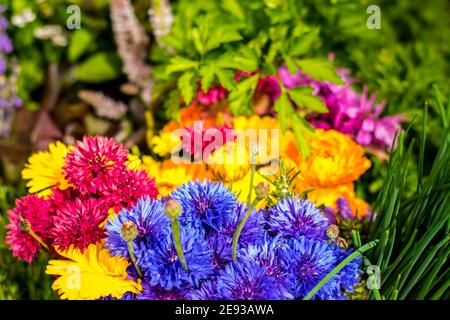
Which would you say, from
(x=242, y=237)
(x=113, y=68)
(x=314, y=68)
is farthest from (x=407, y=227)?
(x=113, y=68)

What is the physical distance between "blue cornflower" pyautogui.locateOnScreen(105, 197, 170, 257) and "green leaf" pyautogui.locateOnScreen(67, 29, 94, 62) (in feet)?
3.43

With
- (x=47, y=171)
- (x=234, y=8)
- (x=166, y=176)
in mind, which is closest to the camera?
(x=47, y=171)

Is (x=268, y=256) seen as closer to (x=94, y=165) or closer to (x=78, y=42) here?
(x=94, y=165)

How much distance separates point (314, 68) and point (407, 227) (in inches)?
18.5

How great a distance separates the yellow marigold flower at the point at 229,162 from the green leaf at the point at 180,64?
251mm

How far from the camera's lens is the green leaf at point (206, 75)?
1377mm

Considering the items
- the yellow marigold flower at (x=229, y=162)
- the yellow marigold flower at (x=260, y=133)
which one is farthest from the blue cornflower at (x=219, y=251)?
the yellow marigold flower at (x=260, y=133)

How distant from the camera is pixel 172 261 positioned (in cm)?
94

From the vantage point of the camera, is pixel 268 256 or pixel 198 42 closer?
pixel 268 256

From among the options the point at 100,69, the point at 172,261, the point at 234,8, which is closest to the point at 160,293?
the point at 172,261

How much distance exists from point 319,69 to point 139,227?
26.4 inches

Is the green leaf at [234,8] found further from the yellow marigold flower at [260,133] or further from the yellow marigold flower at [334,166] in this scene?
the yellow marigold flower at [334,166]

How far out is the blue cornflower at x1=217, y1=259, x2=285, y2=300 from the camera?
0.93 m
